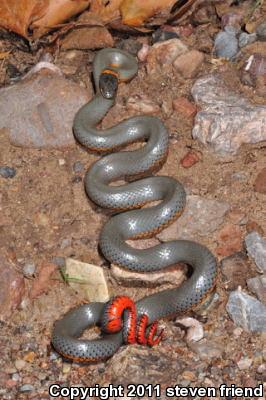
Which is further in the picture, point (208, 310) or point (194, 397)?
point (208, 310)

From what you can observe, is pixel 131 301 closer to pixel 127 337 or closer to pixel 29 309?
pixel 127 337

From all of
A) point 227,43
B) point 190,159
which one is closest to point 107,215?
point 190,159

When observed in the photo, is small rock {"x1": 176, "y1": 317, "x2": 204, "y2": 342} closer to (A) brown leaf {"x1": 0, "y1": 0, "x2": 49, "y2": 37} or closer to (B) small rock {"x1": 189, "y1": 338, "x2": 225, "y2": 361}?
(B) small rock {"x1": 189, "y1": 338, "x2": 225, "y2": 361}

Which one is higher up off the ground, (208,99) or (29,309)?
(208,99)

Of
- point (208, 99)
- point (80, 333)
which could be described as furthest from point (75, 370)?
point (208, 99)

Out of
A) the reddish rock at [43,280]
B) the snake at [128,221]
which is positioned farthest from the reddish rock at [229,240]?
the reddish rock at [43,280]

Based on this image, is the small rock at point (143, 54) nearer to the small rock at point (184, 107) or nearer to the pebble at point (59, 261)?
the small rock at point (184, 107)
